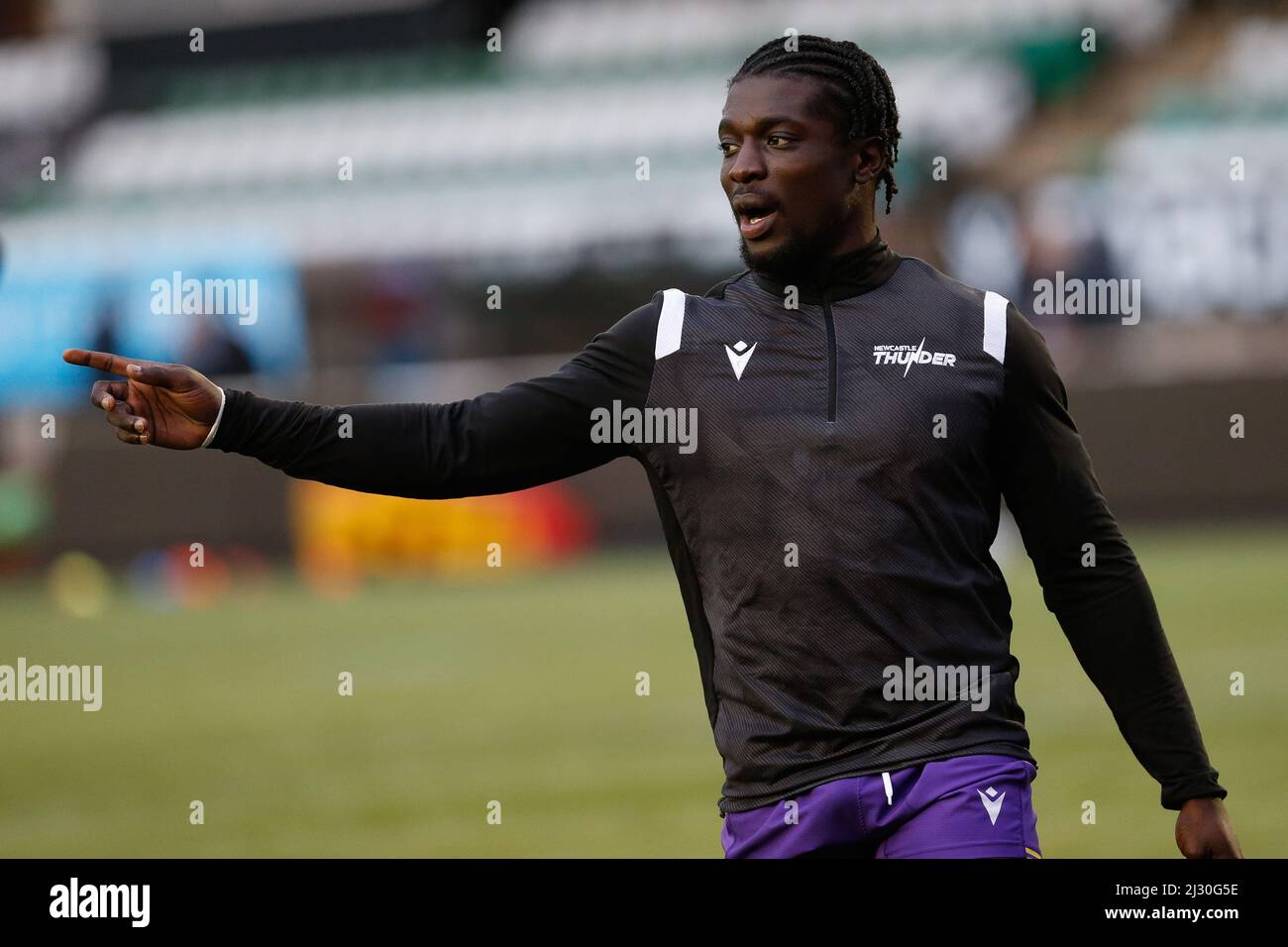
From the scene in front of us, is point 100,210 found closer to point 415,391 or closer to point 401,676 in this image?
point 415,391

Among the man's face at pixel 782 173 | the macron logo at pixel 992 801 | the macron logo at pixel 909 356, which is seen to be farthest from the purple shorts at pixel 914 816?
the man's face at pixel 782 173

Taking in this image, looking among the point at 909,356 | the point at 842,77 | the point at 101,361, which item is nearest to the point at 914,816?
the point at 909,356

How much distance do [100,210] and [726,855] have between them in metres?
30.5

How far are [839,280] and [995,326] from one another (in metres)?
0.31

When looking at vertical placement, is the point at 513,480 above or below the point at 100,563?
below

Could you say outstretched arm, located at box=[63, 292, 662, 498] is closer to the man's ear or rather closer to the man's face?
the man's face

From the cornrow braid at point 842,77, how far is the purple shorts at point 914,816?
48.0 inches

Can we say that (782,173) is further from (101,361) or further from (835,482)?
(101,361)

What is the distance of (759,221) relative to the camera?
12.2ft

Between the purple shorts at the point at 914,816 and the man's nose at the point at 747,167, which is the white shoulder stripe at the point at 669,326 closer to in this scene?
the man's nose at the point at 747,167

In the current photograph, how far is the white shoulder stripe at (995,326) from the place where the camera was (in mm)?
3674

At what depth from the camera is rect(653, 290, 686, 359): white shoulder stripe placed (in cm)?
376

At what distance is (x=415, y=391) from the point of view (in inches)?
912

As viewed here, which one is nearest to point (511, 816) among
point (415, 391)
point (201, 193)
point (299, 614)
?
point (299, 614)
